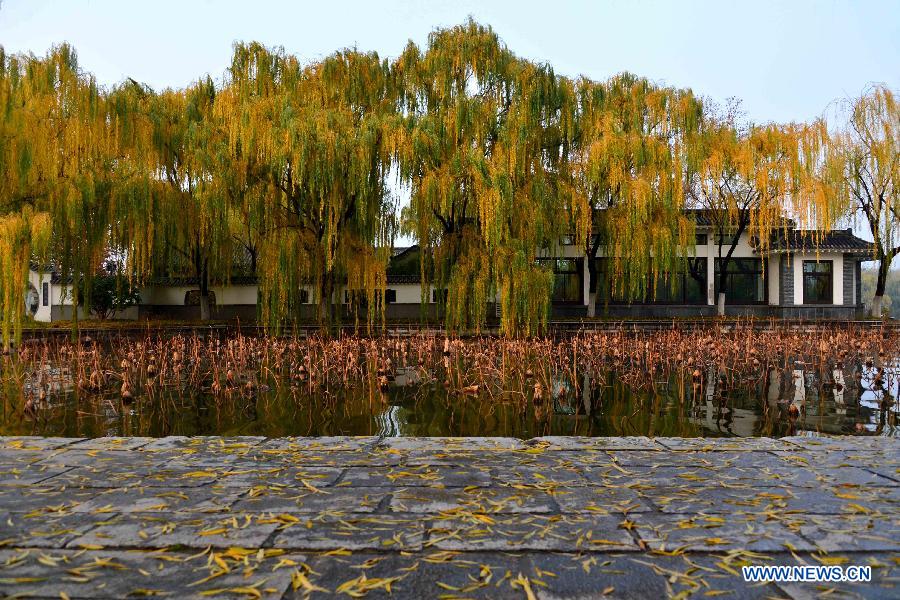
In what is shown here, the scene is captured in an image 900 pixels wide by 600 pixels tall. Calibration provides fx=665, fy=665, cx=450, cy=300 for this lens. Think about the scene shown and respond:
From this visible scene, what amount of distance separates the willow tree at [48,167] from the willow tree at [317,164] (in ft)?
8.36

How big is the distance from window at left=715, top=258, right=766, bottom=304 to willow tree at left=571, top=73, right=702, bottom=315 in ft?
22.1

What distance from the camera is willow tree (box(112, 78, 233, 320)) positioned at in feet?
41.9

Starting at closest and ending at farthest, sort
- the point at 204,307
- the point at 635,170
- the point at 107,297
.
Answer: the point at 635,170
the point at 204,307
the point at 107,297

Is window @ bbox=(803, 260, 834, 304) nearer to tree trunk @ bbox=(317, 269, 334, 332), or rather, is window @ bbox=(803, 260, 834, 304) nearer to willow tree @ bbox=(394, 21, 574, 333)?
willow tree @ bbox=(394, 21, 574, 333)

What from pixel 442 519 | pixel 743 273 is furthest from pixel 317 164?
pixel 743 273

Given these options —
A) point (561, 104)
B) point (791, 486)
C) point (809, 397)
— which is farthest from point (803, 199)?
point (791, 486)

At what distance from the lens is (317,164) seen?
1274cm

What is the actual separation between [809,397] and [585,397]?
2238 millimetres

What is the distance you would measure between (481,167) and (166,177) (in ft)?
29.4

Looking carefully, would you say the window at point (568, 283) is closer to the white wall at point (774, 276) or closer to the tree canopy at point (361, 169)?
the tree canopy at point (361, 169)

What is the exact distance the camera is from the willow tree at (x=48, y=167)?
9.66 meters

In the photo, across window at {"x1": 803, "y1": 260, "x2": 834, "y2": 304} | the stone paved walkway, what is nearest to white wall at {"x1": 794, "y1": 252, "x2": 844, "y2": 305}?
window at {"x1": 803, "y1": 260, "x2": 834, "y2": 304}

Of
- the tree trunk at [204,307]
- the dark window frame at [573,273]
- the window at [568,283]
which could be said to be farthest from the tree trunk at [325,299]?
the window at [568,283]

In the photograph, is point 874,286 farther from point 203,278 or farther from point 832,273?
point 203,278
